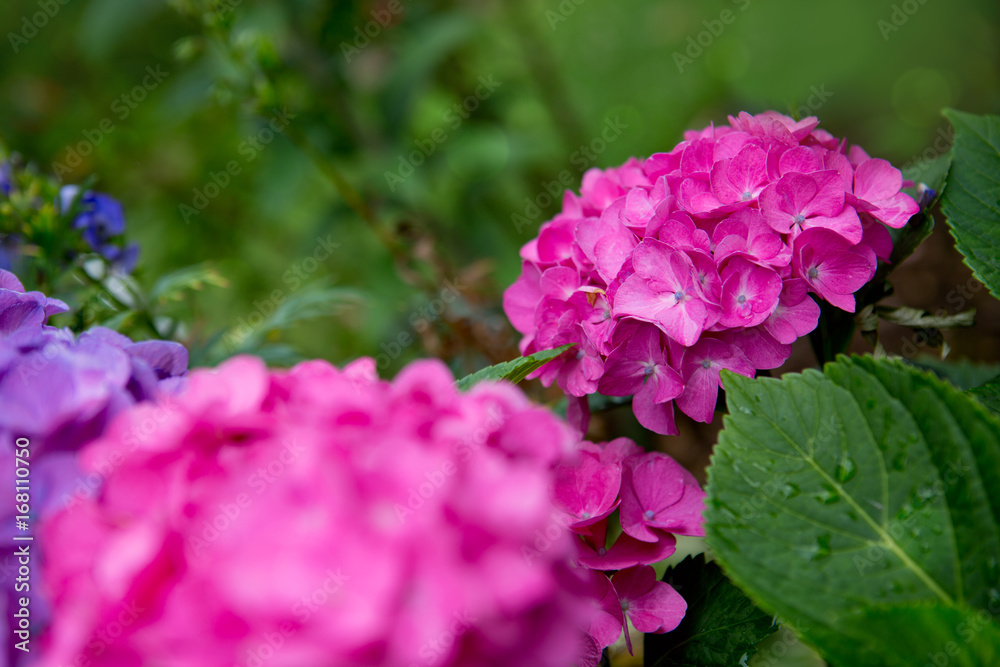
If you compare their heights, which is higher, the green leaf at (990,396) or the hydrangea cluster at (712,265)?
the hydrangea cluster at (712,265)

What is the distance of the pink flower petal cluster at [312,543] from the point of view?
0.91 ft

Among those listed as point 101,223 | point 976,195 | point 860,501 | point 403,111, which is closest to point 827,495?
point 860,501

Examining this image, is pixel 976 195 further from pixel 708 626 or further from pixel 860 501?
pixel 708 626

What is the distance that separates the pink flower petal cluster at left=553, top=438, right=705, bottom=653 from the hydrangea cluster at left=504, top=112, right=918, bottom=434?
0.04 metres

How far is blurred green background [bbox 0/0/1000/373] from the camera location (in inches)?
49.8

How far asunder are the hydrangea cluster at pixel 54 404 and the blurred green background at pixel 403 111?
0.39 metres

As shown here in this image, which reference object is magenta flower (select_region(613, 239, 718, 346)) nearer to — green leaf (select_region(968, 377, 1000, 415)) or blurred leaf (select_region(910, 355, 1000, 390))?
green leaf (select_region(968, 377, 1000, 415))

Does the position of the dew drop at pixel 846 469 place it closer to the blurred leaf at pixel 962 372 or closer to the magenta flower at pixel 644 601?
the magenta flower at pixel 644 601

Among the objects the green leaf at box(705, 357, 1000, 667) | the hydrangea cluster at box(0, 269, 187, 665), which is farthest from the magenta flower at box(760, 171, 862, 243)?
the hydrangea cluster at box(0, 269, 187, 665)

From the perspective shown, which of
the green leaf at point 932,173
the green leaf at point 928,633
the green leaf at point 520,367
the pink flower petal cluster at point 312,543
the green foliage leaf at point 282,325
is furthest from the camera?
the green foliage leaf at point 282,325

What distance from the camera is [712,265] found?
520 mm

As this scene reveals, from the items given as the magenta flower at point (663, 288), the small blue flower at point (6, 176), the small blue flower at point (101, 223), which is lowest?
the magenta flower at point (663, 288)

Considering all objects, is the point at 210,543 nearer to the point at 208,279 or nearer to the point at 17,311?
the point at 17,311

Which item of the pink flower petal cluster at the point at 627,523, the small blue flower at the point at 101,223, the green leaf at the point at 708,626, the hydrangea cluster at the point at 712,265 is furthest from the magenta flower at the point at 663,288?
the small blue flower at the point at 101,223
